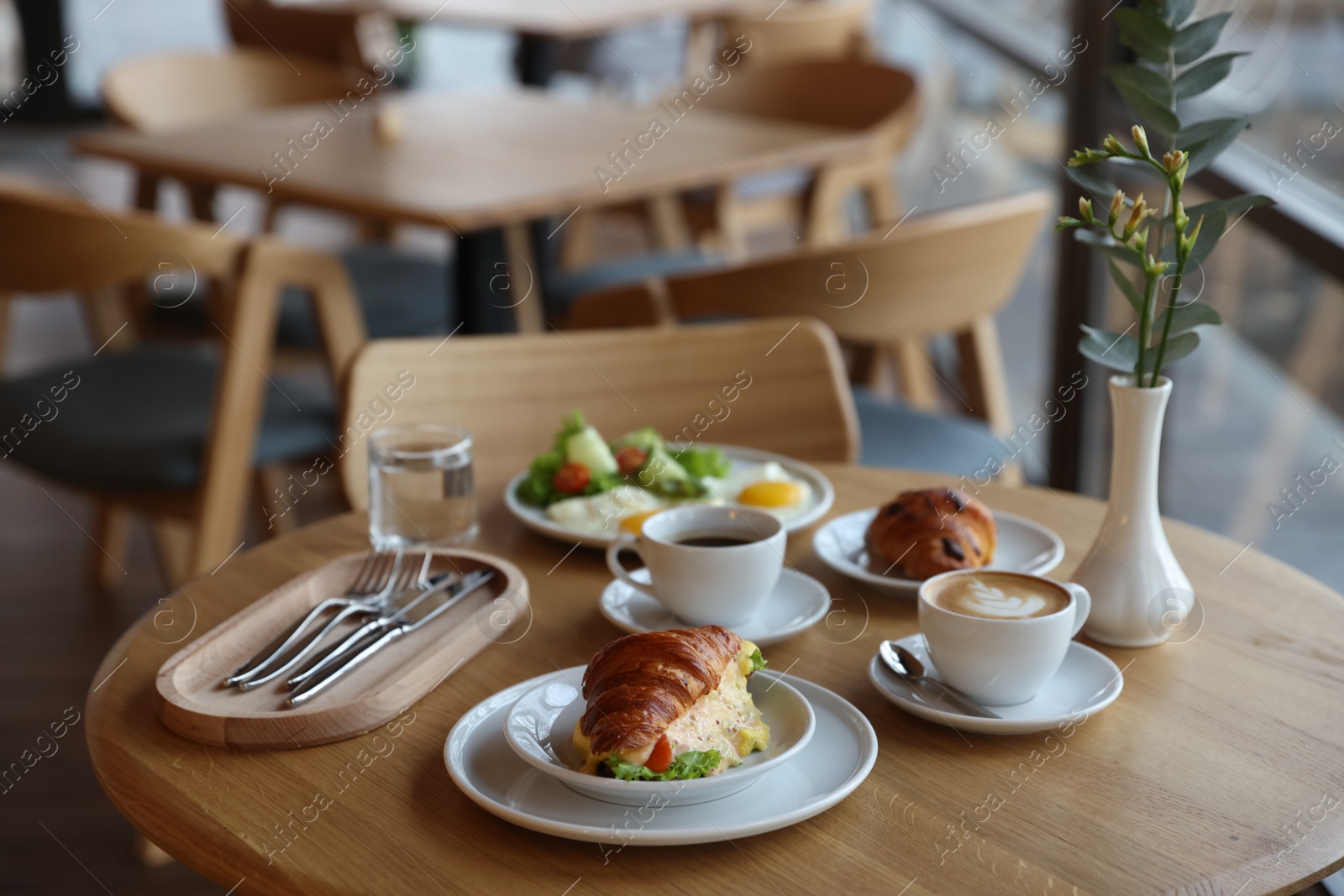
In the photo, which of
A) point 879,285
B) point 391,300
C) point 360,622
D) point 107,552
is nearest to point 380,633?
point 360,622

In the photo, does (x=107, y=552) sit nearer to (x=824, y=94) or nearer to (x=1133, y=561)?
(x=824, y=94)

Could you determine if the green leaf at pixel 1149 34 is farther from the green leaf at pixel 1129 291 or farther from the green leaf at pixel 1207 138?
the green leaf at pixel 1129 291

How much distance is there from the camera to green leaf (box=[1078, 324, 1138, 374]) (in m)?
1.01

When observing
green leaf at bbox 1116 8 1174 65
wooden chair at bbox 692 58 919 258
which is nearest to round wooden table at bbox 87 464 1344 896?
green leaf at bbox 1116 8 1174 65

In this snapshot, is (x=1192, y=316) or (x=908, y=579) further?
(x=908, y=579)

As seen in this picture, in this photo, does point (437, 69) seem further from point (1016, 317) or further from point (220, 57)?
point (1016, 317)

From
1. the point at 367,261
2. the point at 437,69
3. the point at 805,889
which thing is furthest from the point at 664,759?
the point at 437,69

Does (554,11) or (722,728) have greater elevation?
(722,728)

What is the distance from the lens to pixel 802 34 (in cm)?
441

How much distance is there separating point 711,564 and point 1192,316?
410mm

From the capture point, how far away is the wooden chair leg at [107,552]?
303cm

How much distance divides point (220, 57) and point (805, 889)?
3630mm

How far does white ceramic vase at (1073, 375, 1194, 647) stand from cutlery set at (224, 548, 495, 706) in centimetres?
51

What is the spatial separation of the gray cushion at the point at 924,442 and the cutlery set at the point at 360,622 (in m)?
1.13
